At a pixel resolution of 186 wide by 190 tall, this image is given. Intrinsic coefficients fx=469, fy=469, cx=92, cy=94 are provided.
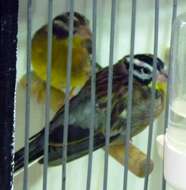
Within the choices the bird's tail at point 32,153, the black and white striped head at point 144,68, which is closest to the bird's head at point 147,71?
the black and white striped head at point 144,68

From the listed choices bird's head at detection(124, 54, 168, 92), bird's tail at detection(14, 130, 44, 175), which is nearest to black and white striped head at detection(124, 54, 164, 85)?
bird's head at detection(124, 54, 168, 92)

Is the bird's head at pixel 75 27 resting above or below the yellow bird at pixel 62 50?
above

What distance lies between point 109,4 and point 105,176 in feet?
0.70

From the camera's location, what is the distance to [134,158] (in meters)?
0.59

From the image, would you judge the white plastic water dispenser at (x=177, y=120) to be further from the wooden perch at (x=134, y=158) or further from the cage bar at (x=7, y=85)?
the cage bar at (x=7, y=85)

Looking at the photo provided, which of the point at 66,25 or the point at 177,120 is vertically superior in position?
the point at 66,25

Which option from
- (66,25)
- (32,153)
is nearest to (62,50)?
(66,25)

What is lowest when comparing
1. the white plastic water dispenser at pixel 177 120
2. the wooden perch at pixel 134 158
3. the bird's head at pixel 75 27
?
the wooden perch at pixel 134 158

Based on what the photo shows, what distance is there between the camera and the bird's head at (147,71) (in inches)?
22.2

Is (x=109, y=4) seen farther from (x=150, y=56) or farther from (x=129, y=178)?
(x=129, y=178)

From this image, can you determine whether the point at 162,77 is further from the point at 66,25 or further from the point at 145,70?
the point at 66,25

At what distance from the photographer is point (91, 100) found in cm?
56

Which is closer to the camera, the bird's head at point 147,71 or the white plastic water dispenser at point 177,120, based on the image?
the white plastic water dispenser at point 177,120

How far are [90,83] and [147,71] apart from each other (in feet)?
0.23
